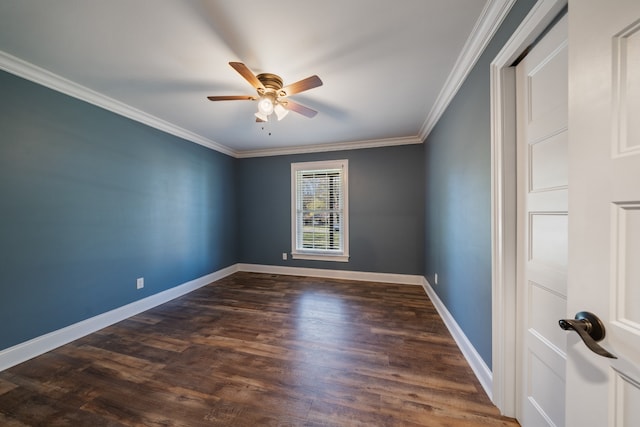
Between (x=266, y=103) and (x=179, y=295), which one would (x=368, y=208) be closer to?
(x=266, y=103)

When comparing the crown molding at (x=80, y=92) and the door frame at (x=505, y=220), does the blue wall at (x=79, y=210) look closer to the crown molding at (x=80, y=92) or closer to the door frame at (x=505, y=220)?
the crown molding at (x=80, y=92)

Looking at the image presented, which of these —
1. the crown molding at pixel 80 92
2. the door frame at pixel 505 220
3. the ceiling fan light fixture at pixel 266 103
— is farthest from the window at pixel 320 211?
the door frame at pixel 505 220

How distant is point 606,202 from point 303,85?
5.85 ft

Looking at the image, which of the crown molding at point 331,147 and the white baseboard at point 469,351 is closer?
the white baseboard at point 469,351

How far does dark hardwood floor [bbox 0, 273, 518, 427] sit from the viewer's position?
53.7 inches

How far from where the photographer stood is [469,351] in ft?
5.85

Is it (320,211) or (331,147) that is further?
(320,211)

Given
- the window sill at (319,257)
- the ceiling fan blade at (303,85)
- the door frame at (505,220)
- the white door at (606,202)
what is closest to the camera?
the white door at (606,202)

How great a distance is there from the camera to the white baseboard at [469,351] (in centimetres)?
150

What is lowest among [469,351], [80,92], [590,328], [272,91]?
[469,351]

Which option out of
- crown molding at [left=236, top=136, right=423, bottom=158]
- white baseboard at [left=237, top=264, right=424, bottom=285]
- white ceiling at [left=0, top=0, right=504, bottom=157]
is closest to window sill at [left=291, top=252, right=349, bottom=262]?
white baseboard at [left=237, top=264, right=424, bottom=285]

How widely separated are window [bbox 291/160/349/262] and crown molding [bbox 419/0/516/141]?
200cm

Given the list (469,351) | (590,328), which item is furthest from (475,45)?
(469,351)

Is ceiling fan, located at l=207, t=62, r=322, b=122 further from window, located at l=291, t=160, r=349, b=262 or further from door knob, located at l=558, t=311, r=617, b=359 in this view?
window, located at l=291, t=160, r=349, b=262
